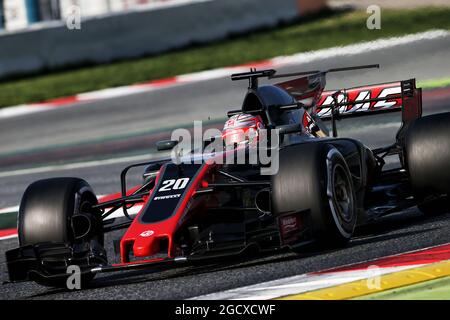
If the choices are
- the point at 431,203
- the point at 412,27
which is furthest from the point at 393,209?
the point at 412,27

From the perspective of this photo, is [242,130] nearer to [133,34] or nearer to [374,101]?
[374,101]

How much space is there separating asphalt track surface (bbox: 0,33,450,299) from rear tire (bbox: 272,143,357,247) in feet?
0.53

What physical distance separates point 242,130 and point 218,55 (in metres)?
10.6

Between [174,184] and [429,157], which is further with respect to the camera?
[429,157]

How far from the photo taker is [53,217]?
659 centimetres

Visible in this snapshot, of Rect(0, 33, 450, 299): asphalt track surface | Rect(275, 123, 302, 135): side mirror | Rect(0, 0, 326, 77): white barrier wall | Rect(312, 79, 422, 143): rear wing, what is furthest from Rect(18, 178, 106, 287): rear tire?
Rect(0, 0, 326, 77): white barrier wall

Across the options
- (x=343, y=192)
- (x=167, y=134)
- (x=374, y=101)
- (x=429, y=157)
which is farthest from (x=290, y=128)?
(x=167, y=134)

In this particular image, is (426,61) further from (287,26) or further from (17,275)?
(17,275)

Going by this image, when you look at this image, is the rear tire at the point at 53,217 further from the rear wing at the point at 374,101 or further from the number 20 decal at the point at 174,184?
the rear wing at the point at 374,101

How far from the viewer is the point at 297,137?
24.3 feet

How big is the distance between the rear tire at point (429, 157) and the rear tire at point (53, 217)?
2.28 meters

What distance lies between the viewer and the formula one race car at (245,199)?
620 cm

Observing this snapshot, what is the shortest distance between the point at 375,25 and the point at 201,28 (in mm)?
3774

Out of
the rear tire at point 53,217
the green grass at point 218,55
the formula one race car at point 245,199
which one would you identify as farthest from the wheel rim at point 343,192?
the green grass at point 218,55
